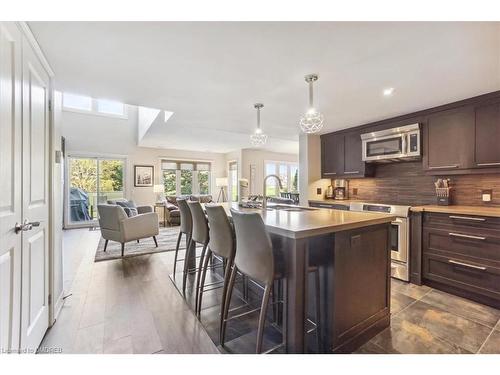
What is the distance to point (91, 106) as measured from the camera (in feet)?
22.3

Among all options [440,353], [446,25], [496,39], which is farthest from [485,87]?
[440,353]

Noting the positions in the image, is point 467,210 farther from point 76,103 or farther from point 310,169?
point 76,103

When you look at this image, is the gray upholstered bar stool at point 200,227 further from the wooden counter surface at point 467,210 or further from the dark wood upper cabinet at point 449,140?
the dark wood upper cabinet at point 449,140

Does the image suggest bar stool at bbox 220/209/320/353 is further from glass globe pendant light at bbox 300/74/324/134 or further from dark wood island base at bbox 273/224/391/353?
glass globe pendant light at bbox 300/74/324/134

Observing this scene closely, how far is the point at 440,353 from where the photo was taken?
5.23 feet

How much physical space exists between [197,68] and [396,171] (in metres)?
3.19

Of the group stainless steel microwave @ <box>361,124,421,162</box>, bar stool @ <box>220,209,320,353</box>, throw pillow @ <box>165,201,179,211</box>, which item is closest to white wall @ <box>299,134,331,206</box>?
stainless steel microwave @ <box>361,124,421,162</box>

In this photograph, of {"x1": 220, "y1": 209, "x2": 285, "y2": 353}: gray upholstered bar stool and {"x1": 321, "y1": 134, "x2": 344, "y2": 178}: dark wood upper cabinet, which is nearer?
{"x1": 220, "y1": 209, "x2": 285, "y2": 353}: gray upholstered bar stool

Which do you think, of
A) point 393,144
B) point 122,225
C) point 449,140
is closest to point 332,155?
point 393,144

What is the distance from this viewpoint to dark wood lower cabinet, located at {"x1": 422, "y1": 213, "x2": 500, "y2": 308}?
221 cm

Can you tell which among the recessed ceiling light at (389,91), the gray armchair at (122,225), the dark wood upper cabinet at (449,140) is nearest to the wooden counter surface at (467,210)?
the dark wood upper cabinet at (449,140)

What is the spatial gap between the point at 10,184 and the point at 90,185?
21.7 ft

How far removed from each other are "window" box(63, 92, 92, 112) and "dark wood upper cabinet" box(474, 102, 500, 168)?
27.1 feet

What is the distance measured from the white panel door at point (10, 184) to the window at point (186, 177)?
22.3ft
